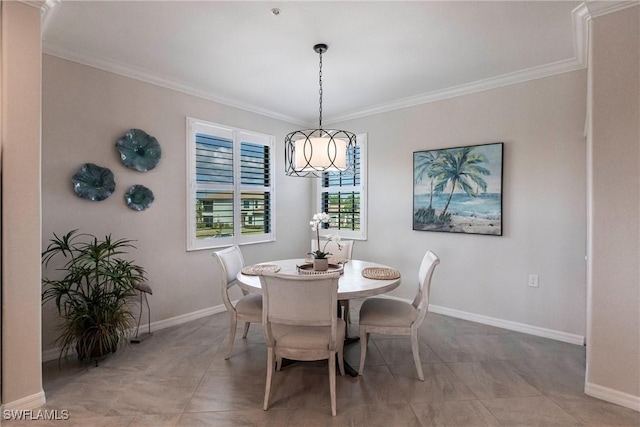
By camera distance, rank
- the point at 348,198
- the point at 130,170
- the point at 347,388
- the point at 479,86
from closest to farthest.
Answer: the point at 347,388 → the point at 130,170 → the point at 479,86 → the point at 348,198

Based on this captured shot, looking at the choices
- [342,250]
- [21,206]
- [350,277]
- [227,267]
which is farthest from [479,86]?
[21,206]

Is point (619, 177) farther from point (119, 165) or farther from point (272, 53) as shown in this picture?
point (119, 165)

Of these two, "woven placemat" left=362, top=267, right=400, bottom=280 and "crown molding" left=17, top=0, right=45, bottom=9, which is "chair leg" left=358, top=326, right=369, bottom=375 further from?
"crown molding" left=17, top=0, right=45, bottom=9

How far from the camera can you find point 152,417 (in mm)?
1979

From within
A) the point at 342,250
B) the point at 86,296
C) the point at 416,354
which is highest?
the point at 342,250

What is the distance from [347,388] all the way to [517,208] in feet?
7.95

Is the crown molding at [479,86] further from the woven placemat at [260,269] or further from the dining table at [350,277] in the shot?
the woven placemat at [260,269]

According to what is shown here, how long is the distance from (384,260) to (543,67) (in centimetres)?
264

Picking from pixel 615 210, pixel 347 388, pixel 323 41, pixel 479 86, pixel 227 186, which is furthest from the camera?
pixel 227 186

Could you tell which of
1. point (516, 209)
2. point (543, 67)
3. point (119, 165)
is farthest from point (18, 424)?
point (543, 67)

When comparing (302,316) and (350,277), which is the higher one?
(350,277)

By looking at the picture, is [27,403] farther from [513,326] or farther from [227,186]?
[513,326]

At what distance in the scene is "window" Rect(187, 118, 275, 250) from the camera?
371 centimetres

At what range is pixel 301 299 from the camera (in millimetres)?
1997
